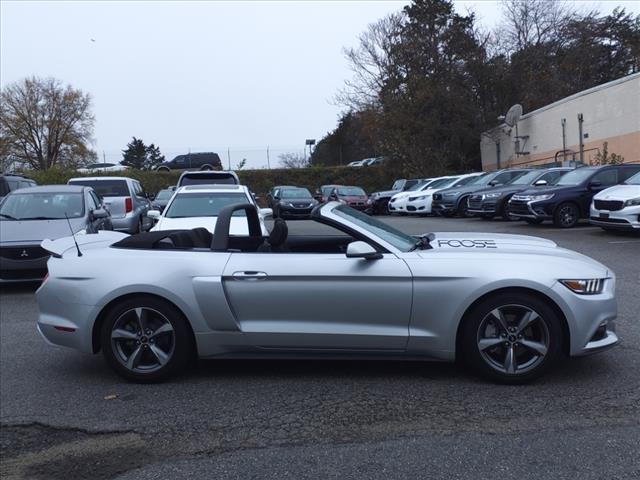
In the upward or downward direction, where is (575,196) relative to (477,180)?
downward

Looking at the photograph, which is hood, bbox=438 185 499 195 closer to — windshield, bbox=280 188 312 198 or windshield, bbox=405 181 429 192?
windshield, bbox=405 181 429 192

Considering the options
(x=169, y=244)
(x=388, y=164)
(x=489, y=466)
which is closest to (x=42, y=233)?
(x=169, y=244)

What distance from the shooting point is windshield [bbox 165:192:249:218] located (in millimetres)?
10492

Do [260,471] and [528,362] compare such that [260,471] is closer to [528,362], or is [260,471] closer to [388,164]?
[528,362]

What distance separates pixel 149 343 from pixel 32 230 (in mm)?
5544

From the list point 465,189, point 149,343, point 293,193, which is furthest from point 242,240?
point 293,193

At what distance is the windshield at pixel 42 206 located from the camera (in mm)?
10117

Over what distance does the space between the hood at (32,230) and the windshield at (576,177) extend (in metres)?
11.7

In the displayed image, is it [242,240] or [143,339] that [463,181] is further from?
[143,339]

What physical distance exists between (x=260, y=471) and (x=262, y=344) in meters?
1.39

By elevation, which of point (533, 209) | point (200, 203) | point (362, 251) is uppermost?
point (200, 203)

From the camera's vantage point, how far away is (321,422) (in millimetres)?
3943

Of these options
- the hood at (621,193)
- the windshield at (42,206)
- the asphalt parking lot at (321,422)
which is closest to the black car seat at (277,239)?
the asphalt parking lot at (321,422)

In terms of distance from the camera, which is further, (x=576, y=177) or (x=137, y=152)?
(x=137, y=152)
